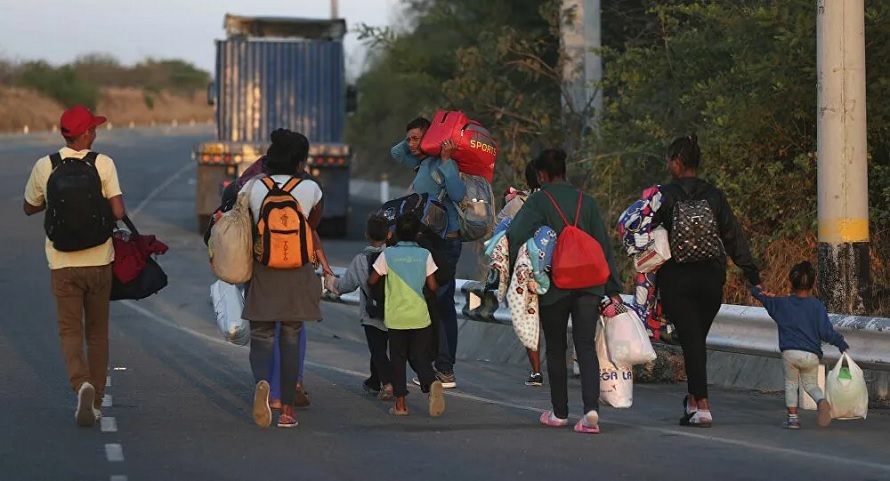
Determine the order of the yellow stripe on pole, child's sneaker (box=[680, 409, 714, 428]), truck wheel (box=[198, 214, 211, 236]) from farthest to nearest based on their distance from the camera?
truck wheel (box=[198, 214, 211, 236])
the yellow stripe on pole
child's sneaker (box=[680, 409, 714, 428])

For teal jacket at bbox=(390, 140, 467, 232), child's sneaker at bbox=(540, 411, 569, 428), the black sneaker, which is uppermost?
teal jacket at bbox=(390, 140, 467, 232)

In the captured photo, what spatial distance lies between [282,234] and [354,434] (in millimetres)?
1247

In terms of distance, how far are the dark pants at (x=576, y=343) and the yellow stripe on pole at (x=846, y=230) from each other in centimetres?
298

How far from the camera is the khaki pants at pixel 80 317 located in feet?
31.7

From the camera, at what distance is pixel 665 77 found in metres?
18.1

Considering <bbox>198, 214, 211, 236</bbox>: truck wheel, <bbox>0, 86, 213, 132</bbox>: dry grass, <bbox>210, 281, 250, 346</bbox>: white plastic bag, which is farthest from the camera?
<bbox>0, 86, 213, 132</bbox>: dry grass

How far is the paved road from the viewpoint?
833cm

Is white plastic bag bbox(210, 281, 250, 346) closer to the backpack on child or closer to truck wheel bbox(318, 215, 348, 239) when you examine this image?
the backpack on child

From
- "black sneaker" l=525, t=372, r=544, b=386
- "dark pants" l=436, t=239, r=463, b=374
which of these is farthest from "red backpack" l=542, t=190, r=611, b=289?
"black sneaker" l=525, t=372, r=544, b=386

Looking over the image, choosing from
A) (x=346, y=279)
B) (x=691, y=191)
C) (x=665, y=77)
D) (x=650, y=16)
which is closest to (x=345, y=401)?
(x=346, y=279)

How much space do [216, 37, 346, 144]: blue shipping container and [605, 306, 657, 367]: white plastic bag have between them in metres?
20.7

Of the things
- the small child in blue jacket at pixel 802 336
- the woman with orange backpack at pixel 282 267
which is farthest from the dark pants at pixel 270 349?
the small child in blue jacket at pixel 802 336

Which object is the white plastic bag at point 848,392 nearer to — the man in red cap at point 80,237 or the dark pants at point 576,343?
the dark pants at point 576,343

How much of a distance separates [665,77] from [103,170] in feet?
31.4
